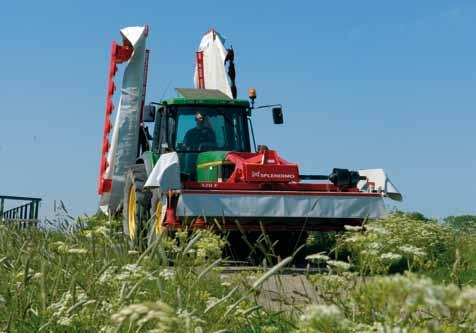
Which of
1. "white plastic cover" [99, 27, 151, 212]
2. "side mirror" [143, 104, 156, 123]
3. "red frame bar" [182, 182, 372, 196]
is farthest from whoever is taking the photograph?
"white plastic cover" [99, 27, 151, 212]

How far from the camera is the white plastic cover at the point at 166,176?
32.9 feet

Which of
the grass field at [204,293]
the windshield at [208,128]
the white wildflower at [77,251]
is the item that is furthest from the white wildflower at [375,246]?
the windshield at [208,128]

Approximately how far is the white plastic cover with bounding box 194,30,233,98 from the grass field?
31.2 feet

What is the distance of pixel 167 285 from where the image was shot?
159 inches

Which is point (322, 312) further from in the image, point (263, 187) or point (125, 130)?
point (125, 130)

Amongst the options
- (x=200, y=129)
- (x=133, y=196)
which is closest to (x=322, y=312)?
(x=200, y=129)

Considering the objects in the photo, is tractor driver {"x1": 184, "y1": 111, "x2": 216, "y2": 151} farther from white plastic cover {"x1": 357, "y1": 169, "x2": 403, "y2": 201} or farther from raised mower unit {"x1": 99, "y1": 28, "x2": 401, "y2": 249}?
white plastic cover {"x1": 357, "y1": 169, "x2": 403, "y2": 201}

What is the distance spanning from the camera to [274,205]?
10.4m

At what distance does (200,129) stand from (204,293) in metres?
8.28

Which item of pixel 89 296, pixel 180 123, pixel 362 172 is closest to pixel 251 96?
pixel 180 123

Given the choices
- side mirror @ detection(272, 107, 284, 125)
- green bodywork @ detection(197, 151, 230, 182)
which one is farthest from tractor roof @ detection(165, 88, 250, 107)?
green bodywork @ detection(197, 151, 230, 182)

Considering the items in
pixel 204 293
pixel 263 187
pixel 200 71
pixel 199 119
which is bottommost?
pixel 204 293

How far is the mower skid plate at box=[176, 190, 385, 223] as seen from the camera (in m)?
10.0

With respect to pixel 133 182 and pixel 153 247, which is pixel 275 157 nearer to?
pixel 133 182
